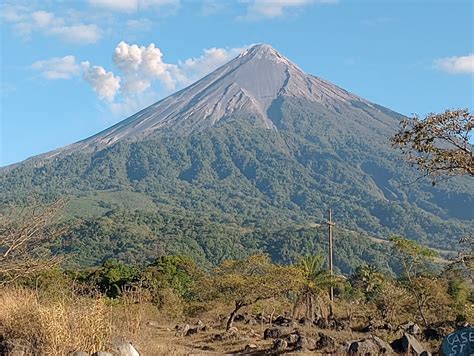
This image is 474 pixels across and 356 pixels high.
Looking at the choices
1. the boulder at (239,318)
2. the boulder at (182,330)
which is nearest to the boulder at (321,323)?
the boulder at (239,318)

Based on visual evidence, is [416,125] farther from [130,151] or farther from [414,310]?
[130,151]

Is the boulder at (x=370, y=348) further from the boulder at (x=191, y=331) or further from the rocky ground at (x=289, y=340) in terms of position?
the boulder at (x=191, y=331)

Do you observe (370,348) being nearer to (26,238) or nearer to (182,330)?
(26,238)

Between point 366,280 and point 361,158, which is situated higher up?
point 361,158

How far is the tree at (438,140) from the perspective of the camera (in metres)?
9.76

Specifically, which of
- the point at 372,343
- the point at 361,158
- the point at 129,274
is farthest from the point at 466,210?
the point at 372,343

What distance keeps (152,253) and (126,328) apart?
59.5 meters

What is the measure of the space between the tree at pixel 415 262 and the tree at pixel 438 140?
15.8 m

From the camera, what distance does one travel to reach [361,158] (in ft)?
616

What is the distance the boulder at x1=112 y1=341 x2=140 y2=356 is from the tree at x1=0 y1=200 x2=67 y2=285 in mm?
2201

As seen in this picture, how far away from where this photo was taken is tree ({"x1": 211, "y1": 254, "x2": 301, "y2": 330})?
23.5m

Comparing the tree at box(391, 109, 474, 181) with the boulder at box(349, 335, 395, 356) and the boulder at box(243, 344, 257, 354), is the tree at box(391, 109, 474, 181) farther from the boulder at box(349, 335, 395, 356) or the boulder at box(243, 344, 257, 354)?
the boulder at box(243, 344, 257, 354)

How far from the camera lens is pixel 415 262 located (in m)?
27.0

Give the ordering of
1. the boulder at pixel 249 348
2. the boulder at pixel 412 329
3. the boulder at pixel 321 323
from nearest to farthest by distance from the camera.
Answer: the boulder at pixel 249 348 → the boulder at pixel 412 329 → the boulder at pixel 321 323
